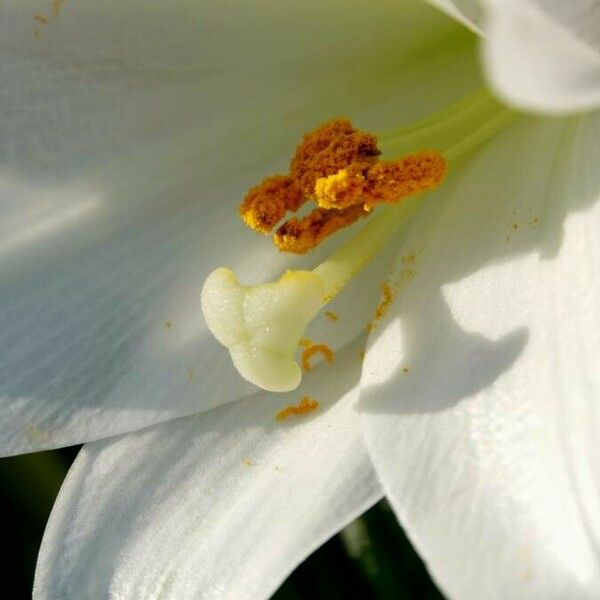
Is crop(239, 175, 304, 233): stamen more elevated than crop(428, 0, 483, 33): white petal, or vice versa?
crop(239, 175, 304, 233): stamen

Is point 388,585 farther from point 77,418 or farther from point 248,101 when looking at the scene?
point 248,101

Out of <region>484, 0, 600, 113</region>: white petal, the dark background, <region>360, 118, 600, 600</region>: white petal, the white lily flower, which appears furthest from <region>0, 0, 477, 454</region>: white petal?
<region>484, 0, 600, 113</region>: white petal

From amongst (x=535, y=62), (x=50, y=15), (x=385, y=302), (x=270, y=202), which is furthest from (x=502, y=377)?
(x=50, y=15)

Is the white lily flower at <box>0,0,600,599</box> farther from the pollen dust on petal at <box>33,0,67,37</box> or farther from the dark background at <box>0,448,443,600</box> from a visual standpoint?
the dark background at <box>0,448,443,600</box>

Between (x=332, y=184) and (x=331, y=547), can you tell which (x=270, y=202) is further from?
(x=331, y=547)

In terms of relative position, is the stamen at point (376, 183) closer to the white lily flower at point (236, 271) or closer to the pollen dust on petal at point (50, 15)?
the white lily flower at point (236, 271)

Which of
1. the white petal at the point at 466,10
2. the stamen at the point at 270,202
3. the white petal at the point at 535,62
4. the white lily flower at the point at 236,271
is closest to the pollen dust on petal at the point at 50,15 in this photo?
the white lily flower at the point at 236,271
